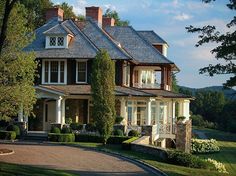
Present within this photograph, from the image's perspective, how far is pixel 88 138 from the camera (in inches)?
1243

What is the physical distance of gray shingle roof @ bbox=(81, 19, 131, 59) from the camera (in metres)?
39.0

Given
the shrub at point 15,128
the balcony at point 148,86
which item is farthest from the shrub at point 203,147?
the shrub at point 15,128

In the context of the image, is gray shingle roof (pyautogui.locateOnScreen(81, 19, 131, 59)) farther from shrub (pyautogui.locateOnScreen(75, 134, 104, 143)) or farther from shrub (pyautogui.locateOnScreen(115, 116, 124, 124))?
shrub (pyautogui.locateOnScreen(75, 134, 104, 143))

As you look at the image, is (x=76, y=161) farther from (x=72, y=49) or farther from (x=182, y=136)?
(x=72, y=49)

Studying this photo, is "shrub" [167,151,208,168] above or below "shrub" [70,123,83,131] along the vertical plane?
below

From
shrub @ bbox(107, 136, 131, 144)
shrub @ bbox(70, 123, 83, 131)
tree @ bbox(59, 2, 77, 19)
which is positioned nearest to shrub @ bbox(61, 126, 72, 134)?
shrub @ bbox(70, 123, 83, 131)

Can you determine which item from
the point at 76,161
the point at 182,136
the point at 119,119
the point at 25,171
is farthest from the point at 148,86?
the point at 25,171

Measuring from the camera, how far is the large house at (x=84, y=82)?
1458 inches

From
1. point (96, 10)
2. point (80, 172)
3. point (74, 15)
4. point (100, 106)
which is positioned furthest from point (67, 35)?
point (74, 15)

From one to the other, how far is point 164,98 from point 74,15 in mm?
28814

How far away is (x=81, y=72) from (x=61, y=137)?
9.72 m

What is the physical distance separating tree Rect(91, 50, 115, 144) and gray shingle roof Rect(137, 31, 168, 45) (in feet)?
59.8

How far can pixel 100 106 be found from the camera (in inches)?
1161

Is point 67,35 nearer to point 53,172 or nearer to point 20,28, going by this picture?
point 20,28
